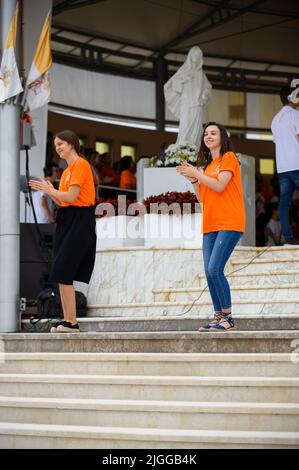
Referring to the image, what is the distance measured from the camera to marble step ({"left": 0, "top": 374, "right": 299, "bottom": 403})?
6961mm

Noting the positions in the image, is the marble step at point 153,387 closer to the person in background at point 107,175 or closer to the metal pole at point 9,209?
the metal pole at point 9,209

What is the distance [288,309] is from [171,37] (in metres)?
13.5

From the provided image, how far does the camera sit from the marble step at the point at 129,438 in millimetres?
6465

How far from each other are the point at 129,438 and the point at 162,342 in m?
1.21

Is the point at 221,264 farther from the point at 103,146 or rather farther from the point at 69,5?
the point at 103,146

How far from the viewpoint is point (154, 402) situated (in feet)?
23.3

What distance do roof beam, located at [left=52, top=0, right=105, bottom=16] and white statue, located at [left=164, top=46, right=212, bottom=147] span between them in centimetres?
568

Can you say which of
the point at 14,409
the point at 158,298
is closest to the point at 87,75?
the point at 158,298

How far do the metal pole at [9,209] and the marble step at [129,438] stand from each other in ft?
10.6

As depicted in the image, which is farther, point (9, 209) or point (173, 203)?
point (173, 203)

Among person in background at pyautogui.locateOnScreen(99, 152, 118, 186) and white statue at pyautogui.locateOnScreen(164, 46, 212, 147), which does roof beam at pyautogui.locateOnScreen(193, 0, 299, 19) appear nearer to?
person in background at pyautogui.locateOnScreen(99, 152, 118, 186)

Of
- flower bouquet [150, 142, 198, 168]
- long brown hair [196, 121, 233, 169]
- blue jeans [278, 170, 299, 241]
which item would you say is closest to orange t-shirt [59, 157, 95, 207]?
long brown hair [196, 121, 233, 169]

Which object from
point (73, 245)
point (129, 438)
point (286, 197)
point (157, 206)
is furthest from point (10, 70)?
point (129, 438)

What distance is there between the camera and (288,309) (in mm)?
9938
